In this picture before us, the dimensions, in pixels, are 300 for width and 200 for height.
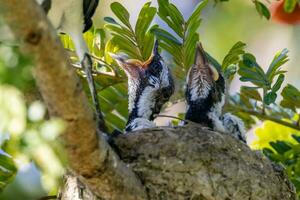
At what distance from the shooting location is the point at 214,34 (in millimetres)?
6059

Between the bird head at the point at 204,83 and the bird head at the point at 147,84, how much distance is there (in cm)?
13

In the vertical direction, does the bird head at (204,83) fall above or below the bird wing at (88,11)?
below

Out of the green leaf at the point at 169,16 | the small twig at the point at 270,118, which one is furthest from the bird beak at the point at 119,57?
the small twig at the point at 270,118

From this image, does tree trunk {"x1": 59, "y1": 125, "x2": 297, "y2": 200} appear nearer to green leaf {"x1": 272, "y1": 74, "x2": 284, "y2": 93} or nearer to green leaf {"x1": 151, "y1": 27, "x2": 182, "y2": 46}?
green leaf {"x1": 272, "y1": 74, "x2": 284, "y2": 93}

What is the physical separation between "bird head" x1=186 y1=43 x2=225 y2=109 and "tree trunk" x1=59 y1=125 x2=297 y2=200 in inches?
22.2

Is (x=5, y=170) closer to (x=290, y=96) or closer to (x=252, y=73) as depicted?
(x=252, y=73)

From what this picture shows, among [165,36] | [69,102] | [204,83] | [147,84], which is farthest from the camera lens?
[147,84]

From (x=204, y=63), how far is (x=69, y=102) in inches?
76.5

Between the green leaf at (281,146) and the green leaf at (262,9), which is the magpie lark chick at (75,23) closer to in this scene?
the green leaf at (262,9)

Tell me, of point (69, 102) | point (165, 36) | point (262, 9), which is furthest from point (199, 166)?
point (69, 102)

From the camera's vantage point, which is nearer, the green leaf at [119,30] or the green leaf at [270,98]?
the green leaf at [270,98]

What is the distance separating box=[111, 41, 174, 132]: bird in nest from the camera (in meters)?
3.58

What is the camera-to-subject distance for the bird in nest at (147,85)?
3576 millimetres

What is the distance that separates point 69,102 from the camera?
1848mm
